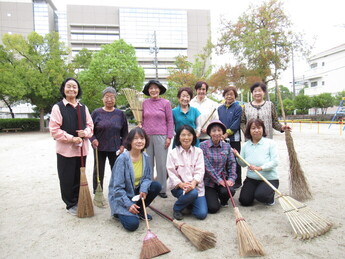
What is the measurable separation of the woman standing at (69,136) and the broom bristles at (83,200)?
0.16 metres

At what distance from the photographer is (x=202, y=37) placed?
57812 millimetres

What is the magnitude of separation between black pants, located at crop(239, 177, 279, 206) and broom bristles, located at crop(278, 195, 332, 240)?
0.58 m

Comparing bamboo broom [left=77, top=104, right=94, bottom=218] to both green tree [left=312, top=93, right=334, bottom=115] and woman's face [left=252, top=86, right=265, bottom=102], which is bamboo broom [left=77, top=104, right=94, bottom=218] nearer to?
woman's face [left=252, top=86, right=265, bottom=102]

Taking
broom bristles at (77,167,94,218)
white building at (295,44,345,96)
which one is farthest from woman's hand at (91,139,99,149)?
white building at (295,44,345,96)

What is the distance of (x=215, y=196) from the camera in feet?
10.8

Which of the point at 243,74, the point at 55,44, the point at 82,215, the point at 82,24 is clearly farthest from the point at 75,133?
the point at 82,24

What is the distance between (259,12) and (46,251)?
13625 millimetres

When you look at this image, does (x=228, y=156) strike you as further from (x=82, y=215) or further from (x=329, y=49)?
(x=329, y=49)

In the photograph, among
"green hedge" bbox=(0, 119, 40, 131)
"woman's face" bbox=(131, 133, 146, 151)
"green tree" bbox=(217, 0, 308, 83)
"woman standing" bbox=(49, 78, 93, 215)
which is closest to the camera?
"woman's face" bbox=(131, 133, 146, 151)

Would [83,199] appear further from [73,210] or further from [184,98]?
[184,98]

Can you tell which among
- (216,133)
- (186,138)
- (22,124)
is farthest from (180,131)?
(22,124)

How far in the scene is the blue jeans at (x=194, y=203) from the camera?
2998mm

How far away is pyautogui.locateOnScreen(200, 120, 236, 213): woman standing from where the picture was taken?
3.31 metres

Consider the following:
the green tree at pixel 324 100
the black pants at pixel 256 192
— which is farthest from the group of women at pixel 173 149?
the green tree at pixel 324 100
